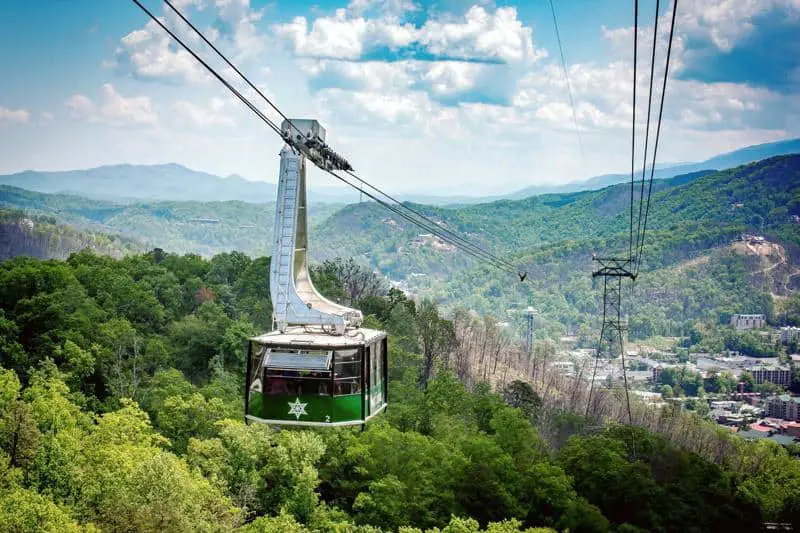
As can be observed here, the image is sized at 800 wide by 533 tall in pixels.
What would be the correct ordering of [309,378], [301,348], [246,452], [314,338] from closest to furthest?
1. [301,348]
2. [314,338]
3. [309,378]
4. [246,452]

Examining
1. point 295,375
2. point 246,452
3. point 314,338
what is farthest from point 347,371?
point 246,452

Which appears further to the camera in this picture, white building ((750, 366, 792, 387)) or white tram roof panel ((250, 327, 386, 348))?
white building ((750, 366, 792, 387))

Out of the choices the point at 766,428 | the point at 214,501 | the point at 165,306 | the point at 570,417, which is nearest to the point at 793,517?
the point at 570,417

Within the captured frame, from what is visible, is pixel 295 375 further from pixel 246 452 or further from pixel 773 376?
pixel 773 376

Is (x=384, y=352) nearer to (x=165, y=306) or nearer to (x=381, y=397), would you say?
(x=381, y=397)

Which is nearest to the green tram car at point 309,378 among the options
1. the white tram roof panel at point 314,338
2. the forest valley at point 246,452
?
the white tram roof panel at point 314,338

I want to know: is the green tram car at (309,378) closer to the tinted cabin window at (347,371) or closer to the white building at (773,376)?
the tinted cabin window at (347,371)

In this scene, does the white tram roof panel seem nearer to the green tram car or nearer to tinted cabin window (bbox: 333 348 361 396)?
the green tram car

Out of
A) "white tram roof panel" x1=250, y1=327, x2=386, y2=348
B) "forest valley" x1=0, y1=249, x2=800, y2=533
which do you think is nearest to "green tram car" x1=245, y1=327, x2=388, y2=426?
"white tram roof panel" x1=250, y1=327, x2=386, y2=348
